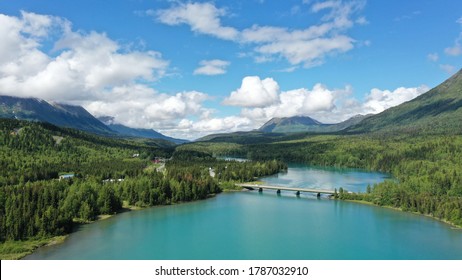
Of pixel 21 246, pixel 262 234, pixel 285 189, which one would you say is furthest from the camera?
pixel 285 189

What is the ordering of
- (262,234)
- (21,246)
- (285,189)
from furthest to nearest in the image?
(285,189) < (262,234) < (21,246)

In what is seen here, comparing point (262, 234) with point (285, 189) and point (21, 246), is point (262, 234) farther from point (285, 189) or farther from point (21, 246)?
point (285, 189)

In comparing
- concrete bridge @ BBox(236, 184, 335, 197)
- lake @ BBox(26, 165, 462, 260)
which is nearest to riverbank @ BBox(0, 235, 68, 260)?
lake @ BBox(26, 165, 462, 260)

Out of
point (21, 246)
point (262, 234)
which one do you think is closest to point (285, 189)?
point (262, 234)

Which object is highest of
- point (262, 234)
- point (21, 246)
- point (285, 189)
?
point (285, 189)

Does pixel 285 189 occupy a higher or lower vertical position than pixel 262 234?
higher

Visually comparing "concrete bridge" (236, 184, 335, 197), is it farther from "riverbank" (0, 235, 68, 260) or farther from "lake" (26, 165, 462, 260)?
"riverbank" (0, 235, 68, 260)

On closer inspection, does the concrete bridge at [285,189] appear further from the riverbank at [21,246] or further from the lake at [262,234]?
the riverbank at [21,246]

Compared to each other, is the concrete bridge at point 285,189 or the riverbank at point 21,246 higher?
the concrete bridge at point 285,189

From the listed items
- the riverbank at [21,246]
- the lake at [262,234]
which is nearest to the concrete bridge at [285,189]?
the lake at [262,234]
